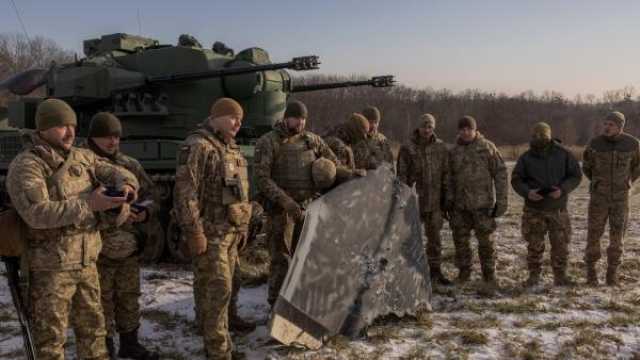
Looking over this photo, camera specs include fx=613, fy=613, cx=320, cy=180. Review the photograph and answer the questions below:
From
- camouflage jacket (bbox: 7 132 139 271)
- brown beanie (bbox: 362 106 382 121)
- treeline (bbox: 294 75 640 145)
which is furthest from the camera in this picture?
treeline (bbox: 294 75 640 145)

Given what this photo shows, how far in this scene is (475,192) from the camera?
6.50m

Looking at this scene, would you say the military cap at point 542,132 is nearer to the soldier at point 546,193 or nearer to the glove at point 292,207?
the soldier at point 546,193

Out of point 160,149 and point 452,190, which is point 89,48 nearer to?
point 160,149

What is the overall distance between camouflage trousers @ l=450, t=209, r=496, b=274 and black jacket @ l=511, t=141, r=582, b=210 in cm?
49

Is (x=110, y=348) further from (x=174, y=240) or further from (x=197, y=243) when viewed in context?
(x=174, y=240)

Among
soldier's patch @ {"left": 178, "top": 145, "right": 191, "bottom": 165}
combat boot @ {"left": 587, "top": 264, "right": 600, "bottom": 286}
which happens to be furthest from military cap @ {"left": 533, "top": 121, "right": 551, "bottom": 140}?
soldier's patch @ {"left": 178, "top": 145, "right": 191, "bottom": 165}

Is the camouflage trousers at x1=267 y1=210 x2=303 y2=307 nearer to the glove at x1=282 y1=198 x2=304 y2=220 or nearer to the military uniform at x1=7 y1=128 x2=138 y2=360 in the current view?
the glove at x1=282 y1=198 x2=304 y2=220

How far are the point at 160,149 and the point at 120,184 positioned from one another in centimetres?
411

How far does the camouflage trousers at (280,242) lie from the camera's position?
5340mm

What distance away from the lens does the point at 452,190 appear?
671 centimetres

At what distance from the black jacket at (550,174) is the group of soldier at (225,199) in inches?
0.5

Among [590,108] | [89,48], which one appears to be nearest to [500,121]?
[590,108]

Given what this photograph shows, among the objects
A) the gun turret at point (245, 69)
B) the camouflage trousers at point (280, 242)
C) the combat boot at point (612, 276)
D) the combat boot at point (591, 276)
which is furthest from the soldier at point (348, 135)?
the combat boot at point (612, 276)

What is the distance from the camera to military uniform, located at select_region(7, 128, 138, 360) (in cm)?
338
